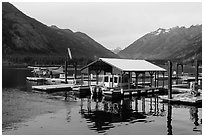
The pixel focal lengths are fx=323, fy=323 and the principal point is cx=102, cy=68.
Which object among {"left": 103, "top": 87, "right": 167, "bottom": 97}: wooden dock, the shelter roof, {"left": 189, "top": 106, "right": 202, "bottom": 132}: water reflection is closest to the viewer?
{"left": 189, "top": 106, "right": 202, "bottom": 132}: water reflection

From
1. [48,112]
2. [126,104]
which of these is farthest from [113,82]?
[48,112]

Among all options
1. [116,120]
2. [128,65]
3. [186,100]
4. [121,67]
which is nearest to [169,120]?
[116,120]

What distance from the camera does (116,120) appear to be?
2884 centimetres

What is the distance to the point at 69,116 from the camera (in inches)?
1205

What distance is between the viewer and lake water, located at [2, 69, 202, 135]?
24.8 meters

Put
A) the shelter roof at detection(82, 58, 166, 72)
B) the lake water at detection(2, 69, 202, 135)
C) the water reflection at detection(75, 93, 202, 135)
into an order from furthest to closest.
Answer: the shelter roof at detection(82, 58, 166, 72) < the water reflection at detection(75, 93, 202, 135) < the lake water at detection(2, 69, 202, 135)

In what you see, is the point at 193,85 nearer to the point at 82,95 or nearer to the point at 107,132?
the point at 82,95

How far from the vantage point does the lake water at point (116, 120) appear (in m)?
24.8

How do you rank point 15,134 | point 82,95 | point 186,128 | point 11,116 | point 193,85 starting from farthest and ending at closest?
point 82,95
point 193,85
point 11,116
point 186,128
point 15,134

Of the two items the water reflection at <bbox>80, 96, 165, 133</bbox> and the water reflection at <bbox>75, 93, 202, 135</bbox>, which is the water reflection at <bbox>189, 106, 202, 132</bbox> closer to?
the water reflection at <bbox>75, 93, 202, 135</bbox>

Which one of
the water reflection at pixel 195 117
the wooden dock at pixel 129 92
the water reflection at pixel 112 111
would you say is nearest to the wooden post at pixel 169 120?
the water reflection at pixel 112 111

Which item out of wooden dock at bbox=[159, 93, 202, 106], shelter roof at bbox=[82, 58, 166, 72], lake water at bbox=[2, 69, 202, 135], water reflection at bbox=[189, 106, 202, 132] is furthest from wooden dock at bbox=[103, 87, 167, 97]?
water reflection at bbox=[189, 106, 202, 132]

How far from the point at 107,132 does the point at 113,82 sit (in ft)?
77.9

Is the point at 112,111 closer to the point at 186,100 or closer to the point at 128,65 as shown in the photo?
the point at 186,100
